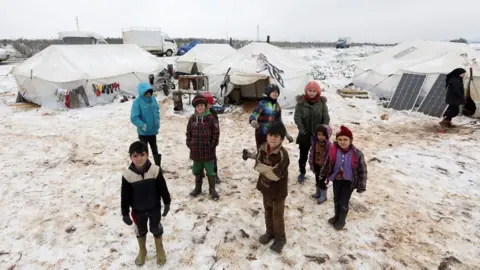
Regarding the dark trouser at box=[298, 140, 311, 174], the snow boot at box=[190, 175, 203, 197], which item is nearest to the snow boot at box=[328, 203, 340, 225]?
Answer: the dark trouser at box=[298, 140, 311, 174]

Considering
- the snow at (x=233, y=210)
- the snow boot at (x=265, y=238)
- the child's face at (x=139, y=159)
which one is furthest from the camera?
the snow boot at (x=265, y=238)

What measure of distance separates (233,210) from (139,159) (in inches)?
77.8

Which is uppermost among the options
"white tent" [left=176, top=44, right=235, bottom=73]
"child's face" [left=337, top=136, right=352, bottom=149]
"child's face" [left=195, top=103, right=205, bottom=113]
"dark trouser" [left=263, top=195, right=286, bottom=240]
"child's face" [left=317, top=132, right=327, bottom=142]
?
"white tent" [left=176, top=44, right=235, bottom=73]

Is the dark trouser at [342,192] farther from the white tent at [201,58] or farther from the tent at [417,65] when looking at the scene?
the white tent at [201,58]

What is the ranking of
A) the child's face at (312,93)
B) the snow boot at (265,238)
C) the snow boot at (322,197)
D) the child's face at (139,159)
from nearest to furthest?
the child's face at (139,159)
the snow boot at (265,238)
the child's face at (312,93)
the snow boot at (322,197)

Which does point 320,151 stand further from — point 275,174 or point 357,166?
point 275,174

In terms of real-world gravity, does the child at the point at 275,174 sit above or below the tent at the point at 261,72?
below

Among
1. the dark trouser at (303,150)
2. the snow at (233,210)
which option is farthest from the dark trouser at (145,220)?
the dark trouser at (303,150)

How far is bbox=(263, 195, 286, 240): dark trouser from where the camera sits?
3.00m

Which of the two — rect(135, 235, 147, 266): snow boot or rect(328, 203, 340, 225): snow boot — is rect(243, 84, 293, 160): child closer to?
rect(328, 203, 340, 225): snow boot

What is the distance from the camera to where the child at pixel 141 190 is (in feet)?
8.41

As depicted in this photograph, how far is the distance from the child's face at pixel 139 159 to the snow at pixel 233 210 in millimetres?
1240

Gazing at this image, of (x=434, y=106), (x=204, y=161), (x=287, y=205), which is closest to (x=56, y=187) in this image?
(x=204, y=161)

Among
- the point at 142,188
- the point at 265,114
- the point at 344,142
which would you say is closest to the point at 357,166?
the point at 344,142
